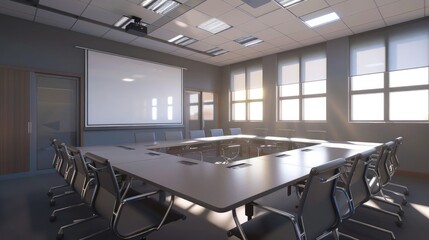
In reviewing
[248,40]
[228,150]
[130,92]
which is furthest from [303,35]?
[130,92]

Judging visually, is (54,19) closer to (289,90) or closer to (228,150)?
(228,150)

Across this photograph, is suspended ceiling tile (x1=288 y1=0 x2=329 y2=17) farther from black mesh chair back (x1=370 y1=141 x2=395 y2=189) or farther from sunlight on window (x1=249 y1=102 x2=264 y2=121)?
sunlight on window (x1=249 y1=102 x2=264 y2=121)

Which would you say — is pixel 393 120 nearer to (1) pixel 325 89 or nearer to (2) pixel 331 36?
(1) pixel 325 89

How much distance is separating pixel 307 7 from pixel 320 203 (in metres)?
3.71

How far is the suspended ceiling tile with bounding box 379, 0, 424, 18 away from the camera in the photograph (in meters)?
3.77

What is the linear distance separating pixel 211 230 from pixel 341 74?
16.3 ft

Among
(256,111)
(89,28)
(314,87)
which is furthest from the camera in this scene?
(256,111)

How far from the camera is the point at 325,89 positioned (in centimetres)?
573

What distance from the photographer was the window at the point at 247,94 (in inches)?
286

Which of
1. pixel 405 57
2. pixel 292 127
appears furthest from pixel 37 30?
pixel 405 57

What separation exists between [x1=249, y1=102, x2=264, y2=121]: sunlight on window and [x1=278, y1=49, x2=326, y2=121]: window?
696 millimetres

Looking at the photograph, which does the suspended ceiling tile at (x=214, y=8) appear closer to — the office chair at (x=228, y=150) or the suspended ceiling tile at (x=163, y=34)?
the suspended ceiling tile at (x=163, y=34)

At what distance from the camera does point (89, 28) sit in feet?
15.8

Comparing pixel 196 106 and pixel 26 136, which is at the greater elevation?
pixel 196 106
